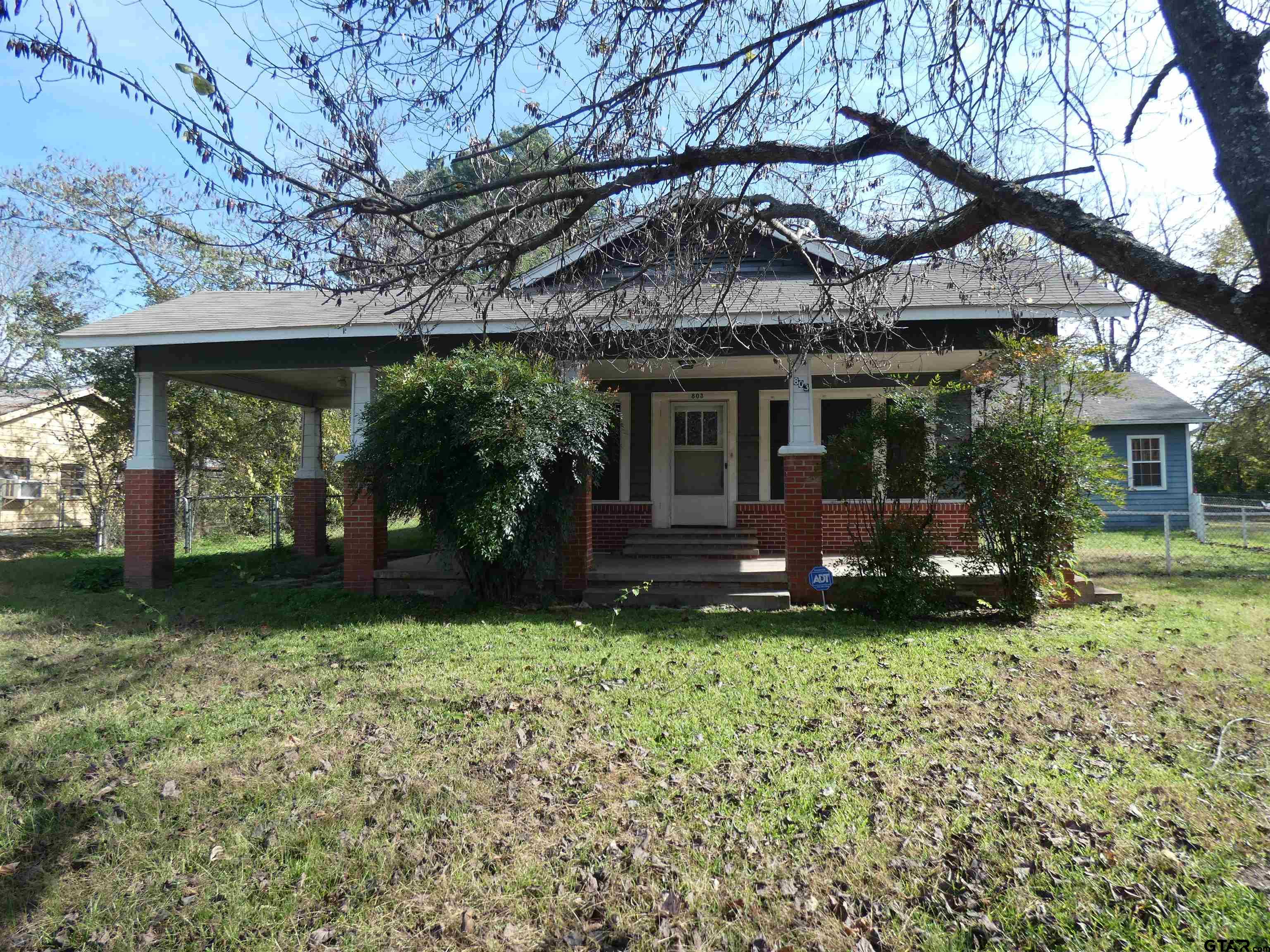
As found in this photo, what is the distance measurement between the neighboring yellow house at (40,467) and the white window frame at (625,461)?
16.7m

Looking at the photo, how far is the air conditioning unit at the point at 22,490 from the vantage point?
2083cm

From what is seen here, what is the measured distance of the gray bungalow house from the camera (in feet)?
24.7

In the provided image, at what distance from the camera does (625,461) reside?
38.5ft

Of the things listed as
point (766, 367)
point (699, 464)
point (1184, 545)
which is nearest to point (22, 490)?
Result: point (699, 464)

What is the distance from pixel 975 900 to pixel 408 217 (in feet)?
14.7

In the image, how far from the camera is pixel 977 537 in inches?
294

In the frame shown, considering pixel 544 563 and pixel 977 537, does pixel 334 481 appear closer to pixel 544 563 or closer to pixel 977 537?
pixel 544 563

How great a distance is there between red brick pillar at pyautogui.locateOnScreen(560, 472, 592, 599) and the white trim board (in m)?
2.96

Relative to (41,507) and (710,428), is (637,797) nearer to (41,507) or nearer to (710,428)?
Result: (710,428)

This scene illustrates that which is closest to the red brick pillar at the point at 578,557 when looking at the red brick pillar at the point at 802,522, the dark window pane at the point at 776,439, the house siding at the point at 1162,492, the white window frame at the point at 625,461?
the red brick pillar at the point at 802,522

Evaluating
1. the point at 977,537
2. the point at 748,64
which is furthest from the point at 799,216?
the point at 977,537

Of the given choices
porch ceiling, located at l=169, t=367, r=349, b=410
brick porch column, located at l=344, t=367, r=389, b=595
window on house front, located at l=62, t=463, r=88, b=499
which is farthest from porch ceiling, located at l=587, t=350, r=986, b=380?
window on house front, located at l=62, t=463, r=88, b=499

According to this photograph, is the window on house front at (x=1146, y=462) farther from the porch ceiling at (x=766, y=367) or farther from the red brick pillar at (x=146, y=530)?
the red brick pillar at (x=146, y=530)

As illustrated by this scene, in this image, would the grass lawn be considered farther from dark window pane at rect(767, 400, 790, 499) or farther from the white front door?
the white front door
